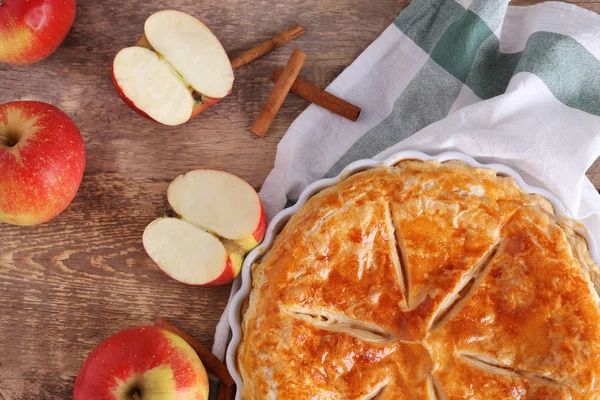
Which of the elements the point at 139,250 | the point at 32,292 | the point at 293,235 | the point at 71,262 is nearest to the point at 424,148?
the point at 293,235

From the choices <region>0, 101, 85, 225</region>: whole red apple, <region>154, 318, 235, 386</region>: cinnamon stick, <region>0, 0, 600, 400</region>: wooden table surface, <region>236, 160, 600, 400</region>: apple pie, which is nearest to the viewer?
<region>236, 160, 600, 400</region>: apple pie

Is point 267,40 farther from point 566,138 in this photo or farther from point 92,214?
point 566,138

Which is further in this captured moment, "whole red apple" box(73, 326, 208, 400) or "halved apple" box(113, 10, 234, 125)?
"halved apple" box(113, 10, 234, 125)

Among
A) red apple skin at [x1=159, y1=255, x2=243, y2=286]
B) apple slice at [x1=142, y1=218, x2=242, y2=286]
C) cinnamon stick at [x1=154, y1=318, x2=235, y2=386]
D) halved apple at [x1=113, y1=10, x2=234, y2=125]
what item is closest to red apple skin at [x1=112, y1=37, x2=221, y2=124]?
halved apple at [x1=113, y1=10, x2=234, y2=125]

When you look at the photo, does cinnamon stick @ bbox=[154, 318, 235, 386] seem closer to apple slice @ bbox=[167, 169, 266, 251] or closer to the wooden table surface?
the wooden table surface

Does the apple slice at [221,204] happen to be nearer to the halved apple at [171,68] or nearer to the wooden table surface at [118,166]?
the wooden table surface at [118,166]

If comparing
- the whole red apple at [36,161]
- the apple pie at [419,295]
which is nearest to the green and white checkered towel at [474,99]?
the apple pie at [419,295]
